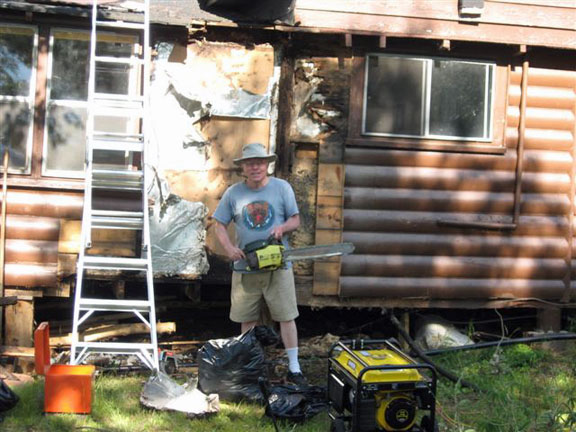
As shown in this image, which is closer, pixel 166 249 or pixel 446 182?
pixel 166 249

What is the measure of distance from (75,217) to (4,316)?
121 centimetres

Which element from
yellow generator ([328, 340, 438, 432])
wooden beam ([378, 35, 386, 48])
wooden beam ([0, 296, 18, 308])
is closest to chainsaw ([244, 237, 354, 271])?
yellow generator ([328, 340, 438, 432])

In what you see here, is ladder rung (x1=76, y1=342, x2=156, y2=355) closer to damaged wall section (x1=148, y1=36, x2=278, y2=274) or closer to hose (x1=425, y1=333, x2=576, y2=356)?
damaged wall section (x1=148, y1=36, x2=278, y2=274)

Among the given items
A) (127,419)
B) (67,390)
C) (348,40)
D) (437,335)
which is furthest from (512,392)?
(348,40)

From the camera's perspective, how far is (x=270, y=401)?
5.21 metres

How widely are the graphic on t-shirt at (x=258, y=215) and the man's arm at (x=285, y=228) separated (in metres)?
0.13

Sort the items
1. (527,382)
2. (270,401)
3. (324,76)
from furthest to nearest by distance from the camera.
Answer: (324,76) < (527,382) < (270,401)

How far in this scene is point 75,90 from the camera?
7.12 m

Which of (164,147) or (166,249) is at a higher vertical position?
(164,147)

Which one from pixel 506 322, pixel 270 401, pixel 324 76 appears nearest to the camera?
pixel 270 401

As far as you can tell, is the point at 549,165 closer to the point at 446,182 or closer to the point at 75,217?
the point at 446,182

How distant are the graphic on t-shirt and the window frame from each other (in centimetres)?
181

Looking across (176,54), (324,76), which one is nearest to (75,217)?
(176,54)

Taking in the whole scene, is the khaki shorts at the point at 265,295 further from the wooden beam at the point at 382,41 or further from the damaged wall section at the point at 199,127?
the wooden beam at the point at 382,41
